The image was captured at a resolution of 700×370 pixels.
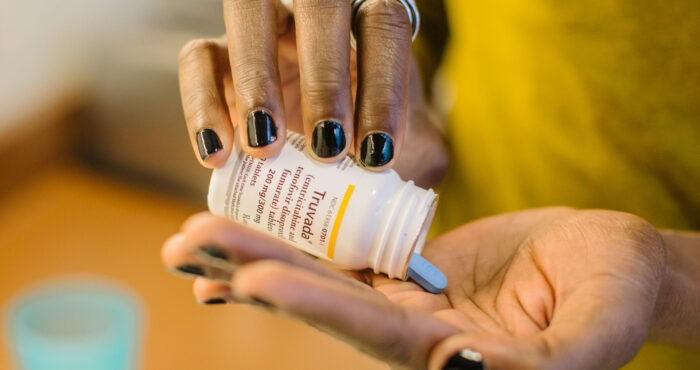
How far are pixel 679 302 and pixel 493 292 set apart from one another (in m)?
0.19

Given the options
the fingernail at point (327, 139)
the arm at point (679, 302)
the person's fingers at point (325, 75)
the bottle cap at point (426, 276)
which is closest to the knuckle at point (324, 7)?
the person's fingers at point (325, 75)

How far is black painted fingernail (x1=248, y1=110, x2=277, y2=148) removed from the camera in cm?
52

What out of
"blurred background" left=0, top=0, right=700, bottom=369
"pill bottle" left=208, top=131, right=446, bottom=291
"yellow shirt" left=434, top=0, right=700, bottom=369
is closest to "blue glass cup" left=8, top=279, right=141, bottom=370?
"blurred background" left=0, top=0, right=700, bottom=369

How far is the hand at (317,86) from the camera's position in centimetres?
53

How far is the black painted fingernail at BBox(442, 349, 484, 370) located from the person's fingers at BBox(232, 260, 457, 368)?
0.02 m

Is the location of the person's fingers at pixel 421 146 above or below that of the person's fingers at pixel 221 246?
below

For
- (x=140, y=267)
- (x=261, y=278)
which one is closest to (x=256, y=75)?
(x=261, y=278)

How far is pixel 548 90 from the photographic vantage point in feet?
2.64

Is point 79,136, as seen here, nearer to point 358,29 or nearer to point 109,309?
point 109,309

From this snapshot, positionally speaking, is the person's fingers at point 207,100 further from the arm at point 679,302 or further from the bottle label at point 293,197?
the arm at point 679,302

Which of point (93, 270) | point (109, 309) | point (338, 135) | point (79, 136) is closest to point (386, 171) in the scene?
point (338, 135)

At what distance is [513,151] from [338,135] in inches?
16.8

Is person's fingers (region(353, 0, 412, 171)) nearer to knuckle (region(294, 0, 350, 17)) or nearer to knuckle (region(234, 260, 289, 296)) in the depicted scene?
knuckle (region(294, 0, 350, 17))

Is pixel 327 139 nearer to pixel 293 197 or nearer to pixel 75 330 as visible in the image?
pixel 293 197
